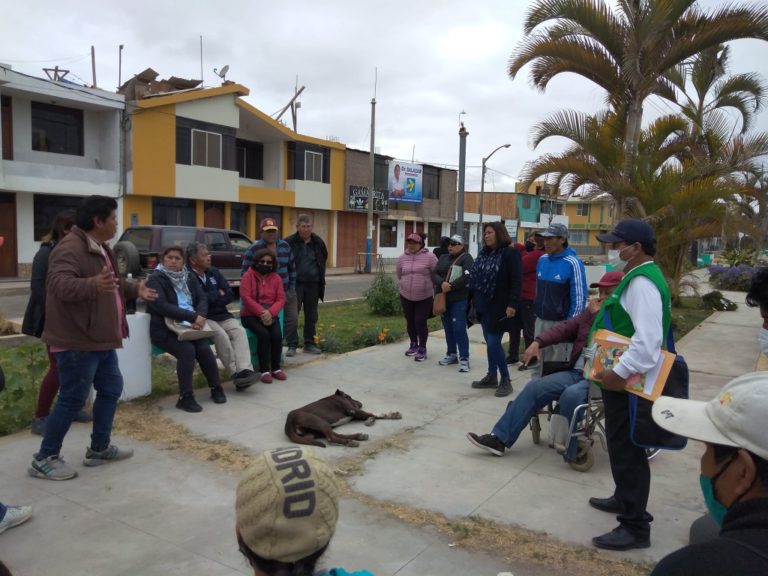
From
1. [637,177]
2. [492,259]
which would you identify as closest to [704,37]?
[637,177]

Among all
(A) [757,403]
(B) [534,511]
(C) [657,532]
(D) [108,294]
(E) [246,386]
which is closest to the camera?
(A) [757,403]

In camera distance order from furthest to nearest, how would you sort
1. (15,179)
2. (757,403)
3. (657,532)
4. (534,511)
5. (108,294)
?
(15,179), (108,294), (534,511), (657,532), (757,403)

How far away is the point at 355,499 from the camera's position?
400cm

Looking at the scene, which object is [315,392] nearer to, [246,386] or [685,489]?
[246,386]

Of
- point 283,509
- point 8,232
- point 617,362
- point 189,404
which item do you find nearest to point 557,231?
point 617,362

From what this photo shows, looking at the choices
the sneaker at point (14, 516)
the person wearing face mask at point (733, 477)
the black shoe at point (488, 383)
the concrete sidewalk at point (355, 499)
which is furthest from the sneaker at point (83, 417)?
the person wearing face mask at point (733, 477)

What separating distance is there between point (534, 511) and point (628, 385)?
1079 mm

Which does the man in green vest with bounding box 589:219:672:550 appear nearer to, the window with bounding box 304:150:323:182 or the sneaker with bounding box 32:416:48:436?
the sneaker with bounding box 32:416:48:436

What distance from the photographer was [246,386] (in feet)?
20.8

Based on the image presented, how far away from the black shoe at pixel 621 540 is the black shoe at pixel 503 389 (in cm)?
303

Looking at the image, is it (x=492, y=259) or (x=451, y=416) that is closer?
(x=451, y=416)

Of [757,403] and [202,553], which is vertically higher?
[757,403]

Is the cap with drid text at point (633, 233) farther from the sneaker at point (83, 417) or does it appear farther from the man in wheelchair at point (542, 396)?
the sneaker at point (83, 417)

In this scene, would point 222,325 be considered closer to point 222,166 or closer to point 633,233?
point 633,233
